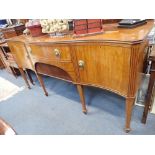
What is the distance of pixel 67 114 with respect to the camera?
1.73 m

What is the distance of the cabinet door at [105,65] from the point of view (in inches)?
37.6

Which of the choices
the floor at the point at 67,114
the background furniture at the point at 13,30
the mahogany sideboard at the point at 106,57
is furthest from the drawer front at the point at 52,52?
the background furniture at the point at 13,30

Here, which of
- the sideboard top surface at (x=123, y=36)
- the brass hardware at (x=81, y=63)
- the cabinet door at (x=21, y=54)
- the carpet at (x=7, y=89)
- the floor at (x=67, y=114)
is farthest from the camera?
the carpet at (x=7, y=89)

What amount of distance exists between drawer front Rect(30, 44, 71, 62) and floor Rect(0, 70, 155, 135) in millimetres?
740

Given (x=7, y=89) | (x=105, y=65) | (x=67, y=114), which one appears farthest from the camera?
(x=7, y=89)

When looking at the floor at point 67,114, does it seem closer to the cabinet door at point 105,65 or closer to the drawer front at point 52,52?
the cabinet door at point 105,65

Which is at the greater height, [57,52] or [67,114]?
[57,52]

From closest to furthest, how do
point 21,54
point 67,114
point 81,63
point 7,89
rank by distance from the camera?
1. point 81,63
2. point 67,114
3. point 21,54
4. point 7,89

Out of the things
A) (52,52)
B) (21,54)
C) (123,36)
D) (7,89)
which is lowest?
(7,89)

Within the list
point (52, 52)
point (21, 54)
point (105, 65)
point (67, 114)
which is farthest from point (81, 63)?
point (21, 54)

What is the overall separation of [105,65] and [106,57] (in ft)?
0.24

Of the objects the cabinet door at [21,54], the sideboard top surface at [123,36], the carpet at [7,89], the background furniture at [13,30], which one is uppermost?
the sideboard top surface at [123,36]

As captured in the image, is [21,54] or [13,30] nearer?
[21,54]

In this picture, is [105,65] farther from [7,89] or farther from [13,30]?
[7,89]
